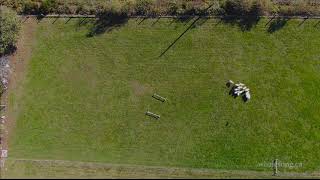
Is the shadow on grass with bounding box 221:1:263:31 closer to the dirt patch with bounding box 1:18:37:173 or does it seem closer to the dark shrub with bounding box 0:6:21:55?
the dirt patch with bounding box 1:18:37:173

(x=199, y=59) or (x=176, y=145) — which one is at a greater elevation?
(x=199, y=59)

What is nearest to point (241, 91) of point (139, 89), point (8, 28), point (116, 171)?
point (139, 89)

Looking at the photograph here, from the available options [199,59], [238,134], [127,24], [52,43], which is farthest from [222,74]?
[52,43]

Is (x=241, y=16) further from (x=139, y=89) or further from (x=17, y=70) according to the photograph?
(x=17, y=70)

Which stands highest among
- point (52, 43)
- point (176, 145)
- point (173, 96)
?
point (52, 43)

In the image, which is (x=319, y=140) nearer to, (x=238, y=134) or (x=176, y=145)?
(x=238, y=134)

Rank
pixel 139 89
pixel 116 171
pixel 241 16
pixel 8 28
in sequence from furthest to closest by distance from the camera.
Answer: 1. pixel 241 16
2. pixel 139 89
3. pixel 8 28
4. pixel 116 171
